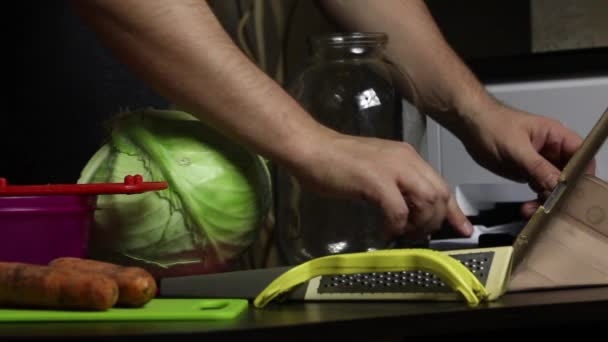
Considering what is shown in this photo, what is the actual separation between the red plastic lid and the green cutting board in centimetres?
12

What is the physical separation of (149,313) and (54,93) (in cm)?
Result: 86

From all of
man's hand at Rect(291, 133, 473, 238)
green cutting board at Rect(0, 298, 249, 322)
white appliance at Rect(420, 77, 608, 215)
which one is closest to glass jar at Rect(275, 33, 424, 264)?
man's hand at Rect(291, 133, 473, 238)

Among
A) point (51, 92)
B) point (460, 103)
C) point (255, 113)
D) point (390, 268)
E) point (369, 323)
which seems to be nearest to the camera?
point (369, 323)

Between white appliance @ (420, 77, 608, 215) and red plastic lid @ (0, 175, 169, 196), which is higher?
red plastic lid @ (0, 175, 169, 196)

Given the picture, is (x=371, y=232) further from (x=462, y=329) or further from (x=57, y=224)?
(x=462, y=329)

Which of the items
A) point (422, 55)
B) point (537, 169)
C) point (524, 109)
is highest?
point (422, 55)

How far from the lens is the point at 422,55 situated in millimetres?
1416

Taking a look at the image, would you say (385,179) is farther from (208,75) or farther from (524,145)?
(524,145)

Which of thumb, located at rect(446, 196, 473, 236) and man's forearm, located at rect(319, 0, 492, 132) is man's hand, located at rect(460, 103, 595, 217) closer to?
man's forearm, located at rect(319, 0, 492, 132)

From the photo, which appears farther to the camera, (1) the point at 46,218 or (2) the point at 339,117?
(2) the point at 339,117

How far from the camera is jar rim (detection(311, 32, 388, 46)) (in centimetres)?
116

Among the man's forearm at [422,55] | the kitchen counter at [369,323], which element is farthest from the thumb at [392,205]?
the man's forearm at [422,55]

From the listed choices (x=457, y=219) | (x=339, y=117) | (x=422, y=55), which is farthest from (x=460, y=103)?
(x=457, y=219)

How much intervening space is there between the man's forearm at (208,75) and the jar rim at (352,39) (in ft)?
0.72
